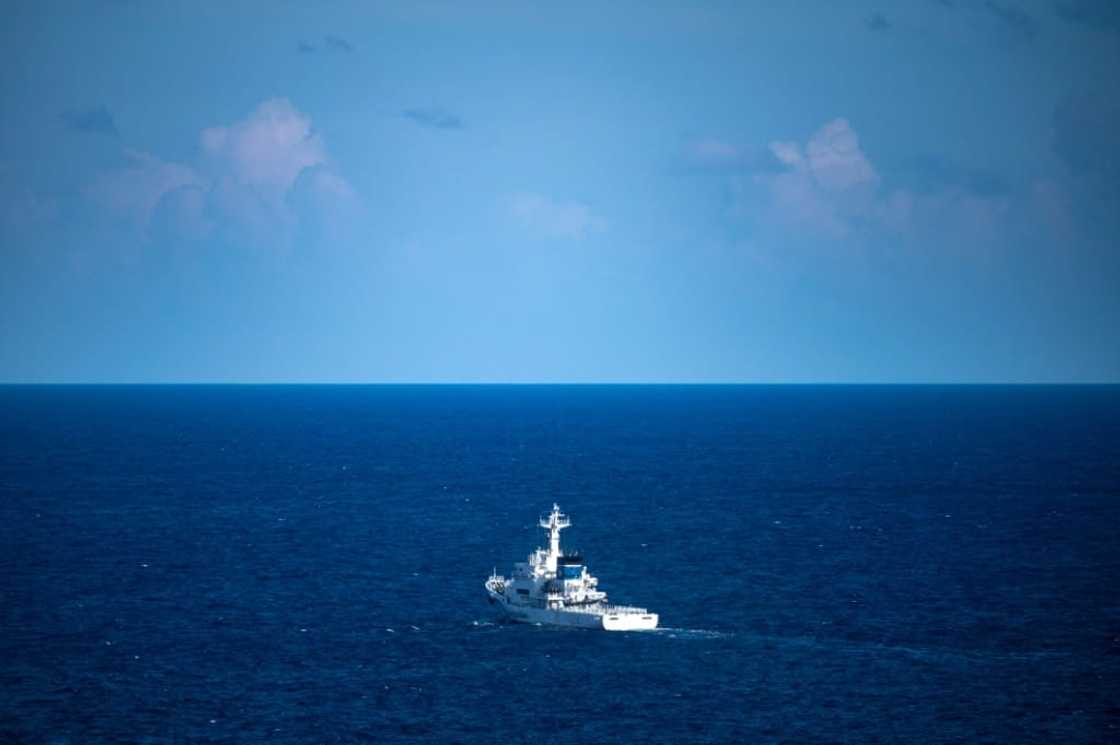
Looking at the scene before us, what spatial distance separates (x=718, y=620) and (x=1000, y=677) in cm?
2563

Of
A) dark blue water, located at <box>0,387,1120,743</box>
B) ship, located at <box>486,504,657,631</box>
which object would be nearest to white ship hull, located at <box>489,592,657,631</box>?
ship, located at <box>486,504,657,631</box>

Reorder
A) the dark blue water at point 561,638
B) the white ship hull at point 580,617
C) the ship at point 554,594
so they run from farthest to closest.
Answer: the ship at point 554,594
the white ship hull at point 580,617
the dark blue water at point 561,638

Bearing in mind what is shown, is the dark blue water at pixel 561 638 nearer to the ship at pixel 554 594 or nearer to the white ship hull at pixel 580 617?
the white ship hull at pixel 580 617

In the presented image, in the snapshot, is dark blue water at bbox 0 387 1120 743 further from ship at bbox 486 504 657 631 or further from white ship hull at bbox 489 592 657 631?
ship at bbox 486 504 657 631

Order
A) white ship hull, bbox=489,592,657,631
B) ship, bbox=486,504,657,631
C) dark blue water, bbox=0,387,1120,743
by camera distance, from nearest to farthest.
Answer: dark blue water, bbox=0,387,1120,743
white ship hull, bbox=489,592,657,631
ship, bbox=486,504,657,631

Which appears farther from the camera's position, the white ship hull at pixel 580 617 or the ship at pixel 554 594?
the ship at pixel 554 594


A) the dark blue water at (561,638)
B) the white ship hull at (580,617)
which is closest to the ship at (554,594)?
the white ship hull at (580,617)

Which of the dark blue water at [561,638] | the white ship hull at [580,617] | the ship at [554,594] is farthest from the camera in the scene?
the ship at [554,594]

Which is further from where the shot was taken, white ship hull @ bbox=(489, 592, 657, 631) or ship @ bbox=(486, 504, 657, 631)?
ship @ bbox=(486, 504, 657, 631)

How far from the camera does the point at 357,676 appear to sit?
333ft

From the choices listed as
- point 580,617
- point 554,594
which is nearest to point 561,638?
point 580,617

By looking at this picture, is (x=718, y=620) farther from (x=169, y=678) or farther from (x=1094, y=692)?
(x=169, y=678)

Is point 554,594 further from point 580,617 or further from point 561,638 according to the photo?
point 561,638

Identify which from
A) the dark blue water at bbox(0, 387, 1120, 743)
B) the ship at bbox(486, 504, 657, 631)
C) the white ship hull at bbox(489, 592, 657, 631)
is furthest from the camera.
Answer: the ship at bbox(486, 504, 657, 631)
